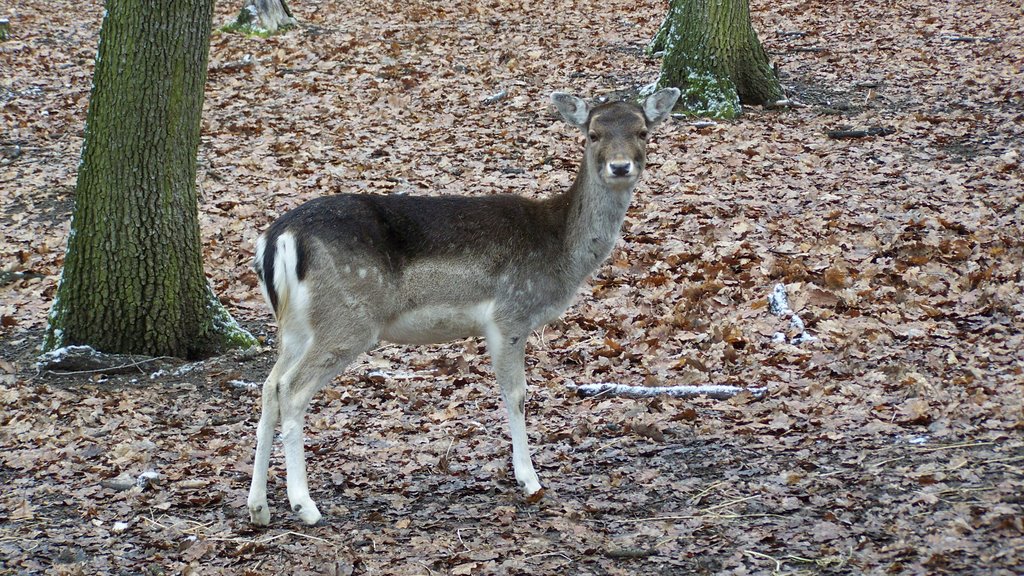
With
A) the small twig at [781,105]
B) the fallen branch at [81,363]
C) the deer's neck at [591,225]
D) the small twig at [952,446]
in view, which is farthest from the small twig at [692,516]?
the small twig at [781,105]

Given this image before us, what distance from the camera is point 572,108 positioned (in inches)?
258

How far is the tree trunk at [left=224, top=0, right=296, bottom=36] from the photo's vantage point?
17.8 metres

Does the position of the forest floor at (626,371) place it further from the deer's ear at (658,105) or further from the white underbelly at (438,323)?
the deer's ear at (658,105)

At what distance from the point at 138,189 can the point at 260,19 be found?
10864 mm

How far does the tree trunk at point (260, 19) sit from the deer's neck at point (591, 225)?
12.9 m

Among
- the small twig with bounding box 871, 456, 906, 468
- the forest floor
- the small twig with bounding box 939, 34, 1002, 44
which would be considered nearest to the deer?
the forest floor

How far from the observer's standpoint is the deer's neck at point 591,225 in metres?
6.41

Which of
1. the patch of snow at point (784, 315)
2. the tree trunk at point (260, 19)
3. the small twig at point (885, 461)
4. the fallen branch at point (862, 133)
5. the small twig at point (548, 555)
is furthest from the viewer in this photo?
the tree trunk at point (260, 19)

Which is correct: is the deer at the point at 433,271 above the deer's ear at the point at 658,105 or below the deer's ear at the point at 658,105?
below

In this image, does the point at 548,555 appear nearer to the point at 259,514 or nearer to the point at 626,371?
the point at 259,514

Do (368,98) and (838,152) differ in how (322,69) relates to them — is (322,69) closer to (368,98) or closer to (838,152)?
(368,98)

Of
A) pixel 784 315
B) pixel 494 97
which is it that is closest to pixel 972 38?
pixel 494 97

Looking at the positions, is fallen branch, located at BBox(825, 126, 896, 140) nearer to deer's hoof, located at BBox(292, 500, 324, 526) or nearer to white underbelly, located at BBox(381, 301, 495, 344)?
white underbelly, located at BBox(381, 301, 495, 344)

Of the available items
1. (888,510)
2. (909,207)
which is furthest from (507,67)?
(888,510)
